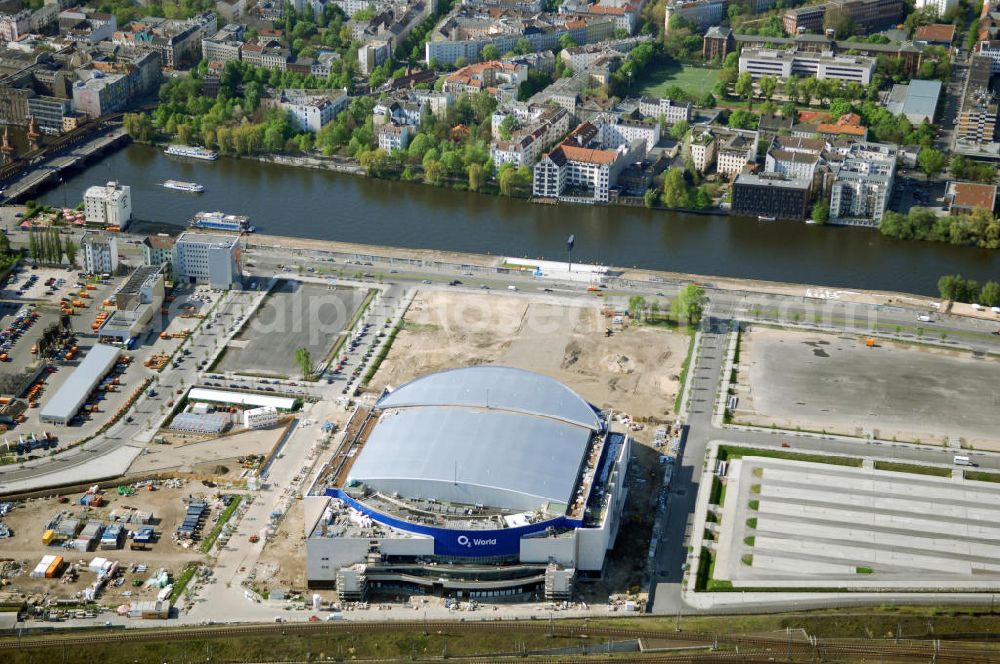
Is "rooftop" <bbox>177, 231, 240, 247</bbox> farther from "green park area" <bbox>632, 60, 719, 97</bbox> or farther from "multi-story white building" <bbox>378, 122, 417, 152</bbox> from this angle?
"green park area" <bbox>632, 60, 719, 97</bbox>

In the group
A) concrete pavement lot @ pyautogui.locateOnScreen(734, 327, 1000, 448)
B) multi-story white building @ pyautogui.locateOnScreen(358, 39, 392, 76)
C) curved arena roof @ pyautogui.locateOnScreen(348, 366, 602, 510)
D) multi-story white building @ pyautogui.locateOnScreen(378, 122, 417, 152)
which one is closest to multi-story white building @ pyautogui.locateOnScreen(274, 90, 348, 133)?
multi-story white building @ pyautogui.locateOnScreen(378, 122, 417, 152)

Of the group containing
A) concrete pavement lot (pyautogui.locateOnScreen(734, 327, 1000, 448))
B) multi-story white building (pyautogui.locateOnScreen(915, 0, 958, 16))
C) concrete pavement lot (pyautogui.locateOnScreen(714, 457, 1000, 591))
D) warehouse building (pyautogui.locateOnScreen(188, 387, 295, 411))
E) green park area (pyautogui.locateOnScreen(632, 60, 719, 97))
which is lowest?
warehouse building (pyautogui.locateOnScreen(188, 387, 295, 411))

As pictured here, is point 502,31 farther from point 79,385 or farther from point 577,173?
point 79,385

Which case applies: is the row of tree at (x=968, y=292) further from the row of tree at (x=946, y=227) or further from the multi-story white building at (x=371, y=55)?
the multi-story white building at (x=371, y=55)

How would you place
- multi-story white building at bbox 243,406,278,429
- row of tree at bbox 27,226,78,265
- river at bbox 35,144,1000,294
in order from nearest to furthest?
multi-story white building at bbox 243,406,278,429 → row of tree at bbox 27,226,78,265 → river at bbox 35,144,1000,294

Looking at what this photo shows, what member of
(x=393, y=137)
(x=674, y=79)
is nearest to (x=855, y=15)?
(x=674, y=79)
